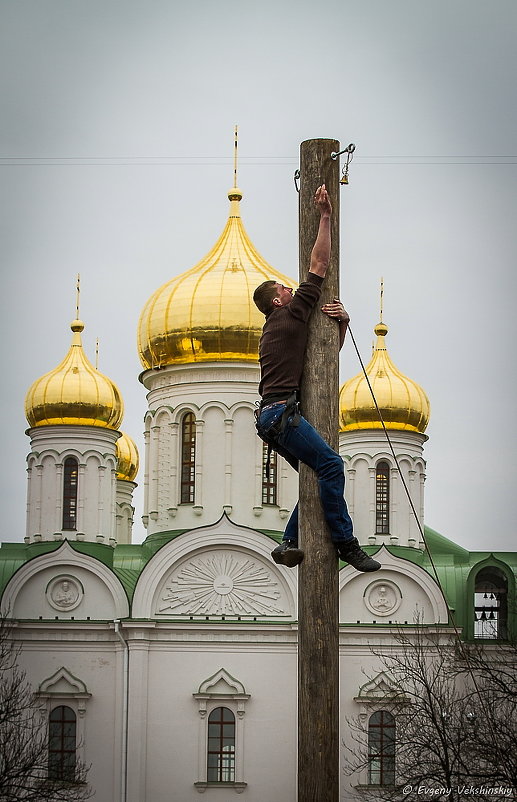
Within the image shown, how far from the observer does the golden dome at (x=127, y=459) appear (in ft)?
159

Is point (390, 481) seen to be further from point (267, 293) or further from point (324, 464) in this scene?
point (324, 464)

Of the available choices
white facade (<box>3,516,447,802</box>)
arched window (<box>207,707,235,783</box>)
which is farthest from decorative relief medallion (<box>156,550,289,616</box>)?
arched window (<box>207,707,235,783</box>)

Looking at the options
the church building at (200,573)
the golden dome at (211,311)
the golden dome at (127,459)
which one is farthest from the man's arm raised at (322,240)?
the golden dome at (127,459)

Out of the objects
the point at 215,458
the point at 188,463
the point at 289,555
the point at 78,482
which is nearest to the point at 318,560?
the point at 289,555

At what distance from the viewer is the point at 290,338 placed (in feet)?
29.3

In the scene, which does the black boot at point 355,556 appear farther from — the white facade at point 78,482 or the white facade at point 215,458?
the white facade at point 78,482

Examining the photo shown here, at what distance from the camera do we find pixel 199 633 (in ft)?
122

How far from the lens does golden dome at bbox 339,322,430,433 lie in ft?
134

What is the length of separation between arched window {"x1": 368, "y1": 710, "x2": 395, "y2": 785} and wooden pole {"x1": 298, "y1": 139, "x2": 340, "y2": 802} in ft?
91.3

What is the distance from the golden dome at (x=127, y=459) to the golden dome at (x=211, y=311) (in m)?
8.00

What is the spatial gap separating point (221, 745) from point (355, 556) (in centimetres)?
2847

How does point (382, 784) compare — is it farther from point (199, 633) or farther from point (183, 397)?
point (183, 397)

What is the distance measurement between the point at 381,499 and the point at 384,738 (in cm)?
617

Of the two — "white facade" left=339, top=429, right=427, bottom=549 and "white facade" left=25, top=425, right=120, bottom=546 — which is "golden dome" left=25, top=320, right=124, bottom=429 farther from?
"white facade" left=339, top=429, right=427, bottom=549
